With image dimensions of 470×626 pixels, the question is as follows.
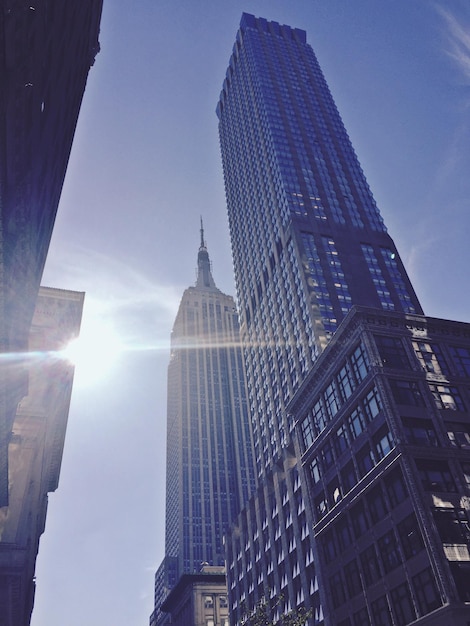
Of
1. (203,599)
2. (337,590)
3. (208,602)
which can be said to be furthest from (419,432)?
(203,599)

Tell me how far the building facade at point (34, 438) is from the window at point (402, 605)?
3144 centimetres

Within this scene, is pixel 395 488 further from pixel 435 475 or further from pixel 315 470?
pixel 315 470

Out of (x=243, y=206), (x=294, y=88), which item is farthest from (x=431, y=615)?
(x=294, y=88)

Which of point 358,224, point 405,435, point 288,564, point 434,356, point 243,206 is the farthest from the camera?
point 243,206

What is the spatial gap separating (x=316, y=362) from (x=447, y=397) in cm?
1619

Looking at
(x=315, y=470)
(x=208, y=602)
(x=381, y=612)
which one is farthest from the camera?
(x=208, y=602)

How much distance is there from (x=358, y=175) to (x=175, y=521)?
423 ft

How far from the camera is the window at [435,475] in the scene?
44.2 meters

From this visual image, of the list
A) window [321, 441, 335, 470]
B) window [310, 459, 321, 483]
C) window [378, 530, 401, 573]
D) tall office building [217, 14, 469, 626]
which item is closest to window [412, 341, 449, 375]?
tall office building [217, 14, 469, 626]

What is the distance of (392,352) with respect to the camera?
5456 cm

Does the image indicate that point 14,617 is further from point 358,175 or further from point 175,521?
point 175,521

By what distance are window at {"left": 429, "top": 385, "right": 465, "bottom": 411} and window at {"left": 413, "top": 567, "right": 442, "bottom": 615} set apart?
1628cm

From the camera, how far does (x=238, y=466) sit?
187m

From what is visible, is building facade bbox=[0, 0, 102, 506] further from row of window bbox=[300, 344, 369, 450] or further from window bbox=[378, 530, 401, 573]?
row of window bbox=[300, 344, 369, 450]
